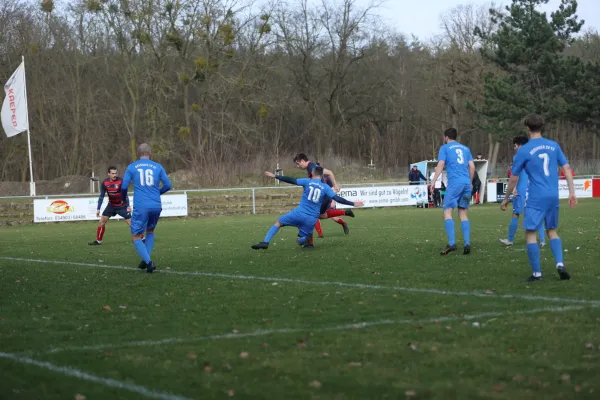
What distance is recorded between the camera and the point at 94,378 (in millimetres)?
5484

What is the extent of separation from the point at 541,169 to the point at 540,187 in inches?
8.4

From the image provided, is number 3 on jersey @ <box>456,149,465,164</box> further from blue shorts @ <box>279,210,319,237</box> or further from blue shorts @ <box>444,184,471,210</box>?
blue shorts @ <box>279,210,319,237</box>

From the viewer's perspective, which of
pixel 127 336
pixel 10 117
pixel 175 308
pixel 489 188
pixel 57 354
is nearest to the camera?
pixel 57 354

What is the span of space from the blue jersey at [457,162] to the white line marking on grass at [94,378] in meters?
8.28

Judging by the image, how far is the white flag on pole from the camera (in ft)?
119

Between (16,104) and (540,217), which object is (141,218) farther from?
(16,104)

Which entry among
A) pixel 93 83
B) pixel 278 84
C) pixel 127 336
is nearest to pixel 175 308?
pixel 127 336

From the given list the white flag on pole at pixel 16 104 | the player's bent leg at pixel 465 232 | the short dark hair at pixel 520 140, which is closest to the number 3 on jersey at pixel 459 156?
the player's bent leg at pixel 465 232

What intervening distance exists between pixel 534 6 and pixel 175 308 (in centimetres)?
4542

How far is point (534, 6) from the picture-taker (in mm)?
49219

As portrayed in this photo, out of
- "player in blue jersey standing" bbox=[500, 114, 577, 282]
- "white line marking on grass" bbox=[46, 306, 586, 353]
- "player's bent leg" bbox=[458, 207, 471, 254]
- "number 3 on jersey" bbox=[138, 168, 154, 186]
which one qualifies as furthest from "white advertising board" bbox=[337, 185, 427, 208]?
"white line marking on grass" bbox=[46, 306, 586, 353]

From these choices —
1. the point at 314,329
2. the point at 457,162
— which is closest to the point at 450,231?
the point at 457,162

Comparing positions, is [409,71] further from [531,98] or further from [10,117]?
[10,117]

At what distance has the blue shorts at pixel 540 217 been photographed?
921cm
